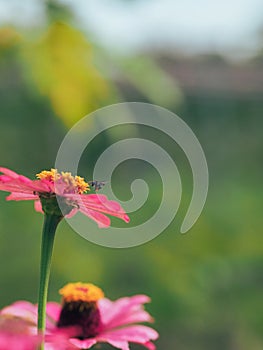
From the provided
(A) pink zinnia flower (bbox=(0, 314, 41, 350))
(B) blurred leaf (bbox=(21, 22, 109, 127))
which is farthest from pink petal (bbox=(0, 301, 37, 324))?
(B) blurred leaf (bbox=(21, 22, 109, 127))

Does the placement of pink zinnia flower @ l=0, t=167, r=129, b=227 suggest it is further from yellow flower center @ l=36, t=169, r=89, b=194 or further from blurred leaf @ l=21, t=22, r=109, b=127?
blurred leaf @ l=21, t=22, r=109, b=127

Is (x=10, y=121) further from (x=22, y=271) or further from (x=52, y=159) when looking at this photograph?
(x=22, y=271)

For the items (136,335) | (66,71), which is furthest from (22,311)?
(66,71)

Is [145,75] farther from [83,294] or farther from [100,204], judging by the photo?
[100,204]

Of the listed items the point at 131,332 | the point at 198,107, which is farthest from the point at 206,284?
the point at 131,332

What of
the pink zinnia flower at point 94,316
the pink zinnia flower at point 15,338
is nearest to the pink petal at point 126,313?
the pink zinnia flower at point 94,316

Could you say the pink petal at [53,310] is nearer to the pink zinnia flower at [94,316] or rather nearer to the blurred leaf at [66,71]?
the pink zinnia flower at [94,316]
